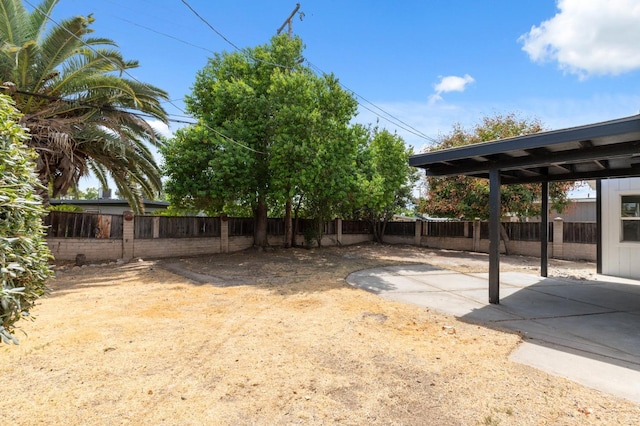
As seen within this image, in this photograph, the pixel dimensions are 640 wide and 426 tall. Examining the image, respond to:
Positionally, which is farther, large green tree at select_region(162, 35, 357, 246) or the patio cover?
large green tree at select_region(162, 35, 357, 246)

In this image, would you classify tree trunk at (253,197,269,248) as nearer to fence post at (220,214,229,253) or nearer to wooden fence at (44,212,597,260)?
wooden fence at (44,212,597,260)

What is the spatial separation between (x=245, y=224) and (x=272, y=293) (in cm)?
822

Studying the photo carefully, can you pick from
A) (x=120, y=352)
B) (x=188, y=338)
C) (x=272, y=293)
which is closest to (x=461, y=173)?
(x=272, y=293)

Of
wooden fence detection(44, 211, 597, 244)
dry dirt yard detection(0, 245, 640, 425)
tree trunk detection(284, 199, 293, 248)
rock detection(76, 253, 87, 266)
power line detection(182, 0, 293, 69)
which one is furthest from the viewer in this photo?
tree trunk detection(284, 199, 293, 248)

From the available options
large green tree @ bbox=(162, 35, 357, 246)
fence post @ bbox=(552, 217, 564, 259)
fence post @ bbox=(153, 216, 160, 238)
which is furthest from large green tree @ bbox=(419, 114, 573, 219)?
fence post @ bbox=(153, 216, 160, 238)

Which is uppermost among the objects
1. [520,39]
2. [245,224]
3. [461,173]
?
[520,39]

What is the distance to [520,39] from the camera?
10.7 meters

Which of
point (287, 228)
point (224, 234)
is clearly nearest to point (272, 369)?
point (224, 234)

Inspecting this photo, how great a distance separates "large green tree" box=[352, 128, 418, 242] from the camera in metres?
13.1

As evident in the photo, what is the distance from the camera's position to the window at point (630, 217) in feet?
29.3

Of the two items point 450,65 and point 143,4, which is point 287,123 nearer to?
A: point 143,4

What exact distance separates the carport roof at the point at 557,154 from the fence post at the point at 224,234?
9.22 m

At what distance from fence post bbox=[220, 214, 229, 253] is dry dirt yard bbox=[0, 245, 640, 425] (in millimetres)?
7399

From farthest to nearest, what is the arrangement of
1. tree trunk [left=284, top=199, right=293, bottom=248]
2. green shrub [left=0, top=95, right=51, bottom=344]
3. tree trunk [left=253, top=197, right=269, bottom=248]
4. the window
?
1. tree trunk [left=284, top=199, right=293, bottom=248]
2. tree trunk [left=253, top=197, right=269, bottom=248]
3. the window
4. green shrub [left=0, top=95, right=51, bottom=344]
